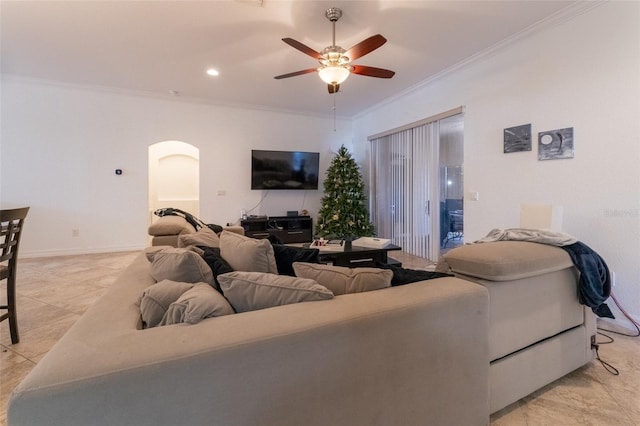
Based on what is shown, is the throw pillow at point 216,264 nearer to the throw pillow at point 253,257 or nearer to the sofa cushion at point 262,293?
the throw pillow at point 253,257

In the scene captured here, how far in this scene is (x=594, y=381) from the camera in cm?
165

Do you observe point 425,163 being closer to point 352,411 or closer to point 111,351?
point 352,411

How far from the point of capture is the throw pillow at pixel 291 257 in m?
1.56

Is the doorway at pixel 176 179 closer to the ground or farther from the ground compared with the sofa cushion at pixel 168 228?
farther from the ground

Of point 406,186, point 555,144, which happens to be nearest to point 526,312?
point 555,144

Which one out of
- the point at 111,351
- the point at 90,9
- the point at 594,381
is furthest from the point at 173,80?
the point at 594,381

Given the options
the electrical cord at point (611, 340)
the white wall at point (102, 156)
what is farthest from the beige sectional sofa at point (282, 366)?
the white wall at point (102, 156)

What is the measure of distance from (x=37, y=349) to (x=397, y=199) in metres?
4.73

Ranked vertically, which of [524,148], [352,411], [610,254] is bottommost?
[352,411]

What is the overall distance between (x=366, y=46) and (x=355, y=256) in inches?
74.8

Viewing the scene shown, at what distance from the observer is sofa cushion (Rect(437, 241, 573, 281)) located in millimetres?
1315

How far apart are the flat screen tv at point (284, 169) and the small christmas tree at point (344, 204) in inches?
19.6

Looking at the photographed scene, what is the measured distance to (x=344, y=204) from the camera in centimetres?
545

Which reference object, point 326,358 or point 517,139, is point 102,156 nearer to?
point 326,358
